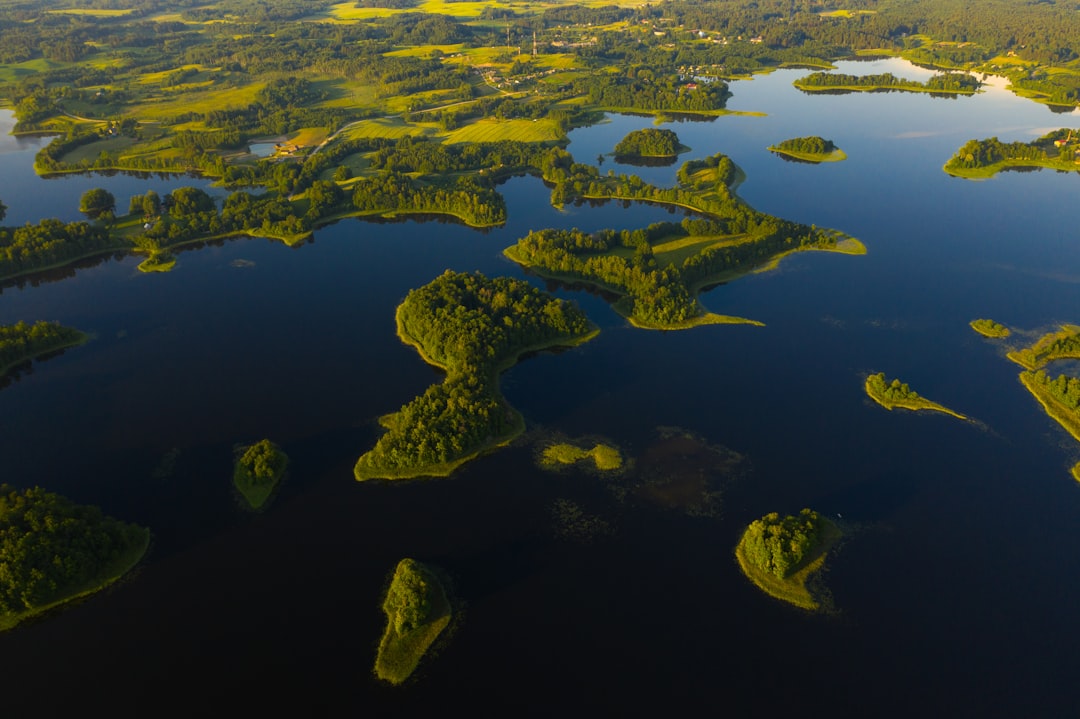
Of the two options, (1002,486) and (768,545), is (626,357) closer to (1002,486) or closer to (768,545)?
(768,545)

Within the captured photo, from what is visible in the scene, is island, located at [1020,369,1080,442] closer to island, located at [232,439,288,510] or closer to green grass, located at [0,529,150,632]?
island, located at [232,439,288,510]

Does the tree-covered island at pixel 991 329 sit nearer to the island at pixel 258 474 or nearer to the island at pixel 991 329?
the island at pixel 991 329

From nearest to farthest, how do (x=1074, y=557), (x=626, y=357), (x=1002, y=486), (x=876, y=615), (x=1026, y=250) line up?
1. (x=876, y=615)
2. (x=1074, y=557)
3. (x=1002, y=486)
4. (x=626, y=357)
5. (x=1026, y=250)

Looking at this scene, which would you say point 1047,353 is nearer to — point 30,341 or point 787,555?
point 787,555

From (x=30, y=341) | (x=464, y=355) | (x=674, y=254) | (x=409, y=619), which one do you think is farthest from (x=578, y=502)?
(x=30, y=341)

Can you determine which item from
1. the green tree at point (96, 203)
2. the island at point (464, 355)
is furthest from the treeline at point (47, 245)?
the island at point (464, 355)

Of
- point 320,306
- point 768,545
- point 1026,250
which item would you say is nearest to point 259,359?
point 320,306

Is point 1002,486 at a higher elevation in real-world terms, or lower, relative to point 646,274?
lower
